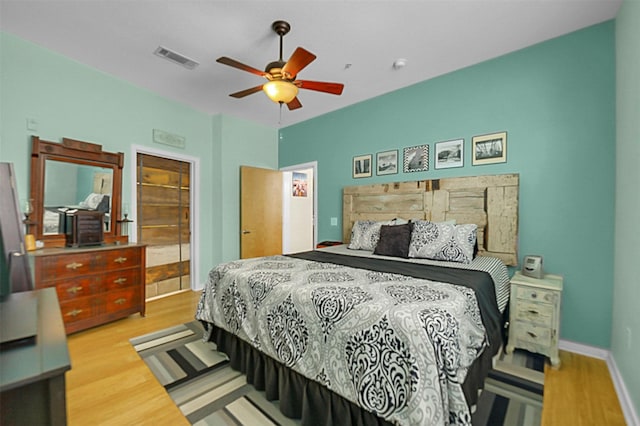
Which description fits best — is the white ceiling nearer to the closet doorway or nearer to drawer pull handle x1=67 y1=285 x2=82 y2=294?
the closet doorway

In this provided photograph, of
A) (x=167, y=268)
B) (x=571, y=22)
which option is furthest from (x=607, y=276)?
(x=167, y=268)

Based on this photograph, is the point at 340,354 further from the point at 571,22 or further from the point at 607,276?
the point at 571,22

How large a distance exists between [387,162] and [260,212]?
A: 2.32 m

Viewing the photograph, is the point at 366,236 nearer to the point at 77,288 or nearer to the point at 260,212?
the point at 260,212

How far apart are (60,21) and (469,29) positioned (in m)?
3.47

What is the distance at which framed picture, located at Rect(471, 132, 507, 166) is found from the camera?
2.74 meters

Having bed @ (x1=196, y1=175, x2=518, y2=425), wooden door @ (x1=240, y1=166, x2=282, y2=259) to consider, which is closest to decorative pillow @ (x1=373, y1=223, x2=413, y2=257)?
bed @ (x1=196, y1=175, x2=518, y2=425)

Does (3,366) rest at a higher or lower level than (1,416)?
A: higher

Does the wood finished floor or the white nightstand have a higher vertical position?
the white nightstand

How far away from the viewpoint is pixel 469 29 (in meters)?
2.34

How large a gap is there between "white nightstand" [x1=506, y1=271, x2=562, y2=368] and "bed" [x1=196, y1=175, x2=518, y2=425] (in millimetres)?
139

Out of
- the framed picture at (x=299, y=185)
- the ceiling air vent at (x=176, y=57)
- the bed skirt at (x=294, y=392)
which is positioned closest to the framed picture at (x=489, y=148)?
the bed skirt at (x=294, y=392)

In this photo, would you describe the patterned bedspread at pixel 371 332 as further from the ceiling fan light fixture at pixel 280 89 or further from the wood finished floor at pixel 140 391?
the ceiling fan light fixture at pixel 280 89

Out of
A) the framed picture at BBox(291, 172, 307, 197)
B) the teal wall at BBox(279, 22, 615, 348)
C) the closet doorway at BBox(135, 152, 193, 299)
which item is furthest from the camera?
the framed picture at BBox(291, 172, 307, 197)
